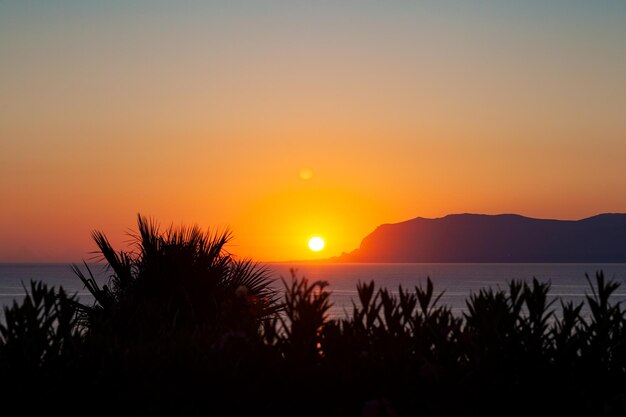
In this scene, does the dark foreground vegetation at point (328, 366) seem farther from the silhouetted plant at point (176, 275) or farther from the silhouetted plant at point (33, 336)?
the silhouetted plant at point (176, 275)

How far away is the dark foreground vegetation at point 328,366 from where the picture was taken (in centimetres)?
623

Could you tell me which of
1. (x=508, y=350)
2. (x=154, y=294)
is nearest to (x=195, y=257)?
(x=154, y=294)

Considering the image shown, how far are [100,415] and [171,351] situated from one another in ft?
2.20

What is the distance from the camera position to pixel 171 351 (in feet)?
21.2

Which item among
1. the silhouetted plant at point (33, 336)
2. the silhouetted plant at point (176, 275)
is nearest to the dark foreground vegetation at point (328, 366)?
the silhouetted plant at point (33, 336)

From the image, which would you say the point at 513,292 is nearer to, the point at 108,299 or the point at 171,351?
the point at 171,351

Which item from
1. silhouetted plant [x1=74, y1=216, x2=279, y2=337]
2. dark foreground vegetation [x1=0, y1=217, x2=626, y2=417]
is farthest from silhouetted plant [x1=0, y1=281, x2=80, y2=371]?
silhouetted plant [x1=74, y1=216, x2=279, y2=337]

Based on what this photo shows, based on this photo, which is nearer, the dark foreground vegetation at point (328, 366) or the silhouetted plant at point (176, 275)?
the dark foreground vegetation at point (328, 366)

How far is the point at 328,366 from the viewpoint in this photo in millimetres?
6715

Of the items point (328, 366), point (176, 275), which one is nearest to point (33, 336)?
point (328, 366)

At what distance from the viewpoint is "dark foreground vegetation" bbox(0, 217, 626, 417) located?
6227 mm

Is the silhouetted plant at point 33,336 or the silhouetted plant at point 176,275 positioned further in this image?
the silhouetted plant at point 176,275

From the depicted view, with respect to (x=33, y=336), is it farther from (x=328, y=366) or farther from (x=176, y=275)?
(x=176, y=275)

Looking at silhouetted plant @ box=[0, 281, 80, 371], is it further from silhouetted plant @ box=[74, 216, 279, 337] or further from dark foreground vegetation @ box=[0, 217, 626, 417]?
silhouetted plant @ box=[74, 216, 279, 337]
